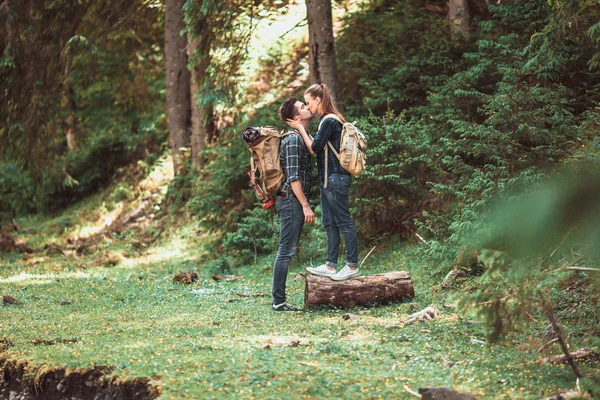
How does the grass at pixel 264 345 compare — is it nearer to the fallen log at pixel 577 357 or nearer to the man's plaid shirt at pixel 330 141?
the fallen log at pixel 577 357

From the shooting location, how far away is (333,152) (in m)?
8.26

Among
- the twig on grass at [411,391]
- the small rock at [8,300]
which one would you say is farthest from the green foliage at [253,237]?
the twig on grass at [411,391]

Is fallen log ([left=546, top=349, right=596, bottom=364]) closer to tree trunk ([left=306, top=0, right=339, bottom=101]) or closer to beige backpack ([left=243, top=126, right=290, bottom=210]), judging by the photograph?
beige backpack ([left=243, top=126, right=290, bottom=210])

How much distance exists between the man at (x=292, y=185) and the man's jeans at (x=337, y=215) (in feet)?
0.87

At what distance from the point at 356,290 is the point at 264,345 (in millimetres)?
2145

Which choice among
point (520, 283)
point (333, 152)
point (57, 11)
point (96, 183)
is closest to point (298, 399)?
point (520, 283)

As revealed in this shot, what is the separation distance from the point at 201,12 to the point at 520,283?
912 centimetres

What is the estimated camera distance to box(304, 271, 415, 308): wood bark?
8.46 meters

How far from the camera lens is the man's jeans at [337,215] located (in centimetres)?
830

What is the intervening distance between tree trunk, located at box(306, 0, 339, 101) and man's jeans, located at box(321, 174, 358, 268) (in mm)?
4927

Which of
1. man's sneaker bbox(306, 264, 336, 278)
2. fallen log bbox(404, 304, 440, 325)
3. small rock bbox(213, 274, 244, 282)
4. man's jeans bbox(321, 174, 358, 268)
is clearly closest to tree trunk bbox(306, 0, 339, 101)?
small rock bbox(213, 274, 244, 282)

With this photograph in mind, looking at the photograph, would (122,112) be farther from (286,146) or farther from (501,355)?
(501,355)

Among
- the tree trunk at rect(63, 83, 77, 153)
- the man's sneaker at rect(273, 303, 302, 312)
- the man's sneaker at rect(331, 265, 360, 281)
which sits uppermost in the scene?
the tree trunk at rect(63, 83, 77, 153)

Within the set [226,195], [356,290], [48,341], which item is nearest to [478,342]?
[356,290]
